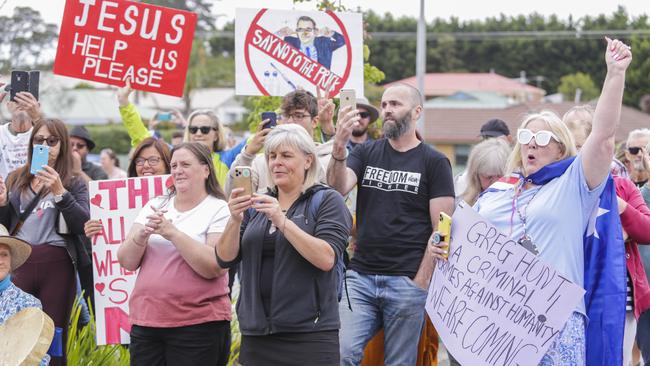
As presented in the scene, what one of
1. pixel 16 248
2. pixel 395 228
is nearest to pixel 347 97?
pixel 395 228

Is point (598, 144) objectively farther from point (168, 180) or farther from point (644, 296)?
point (168, 180)

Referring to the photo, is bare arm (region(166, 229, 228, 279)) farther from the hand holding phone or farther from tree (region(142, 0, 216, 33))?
tree (region(142, 0, 216, 33))

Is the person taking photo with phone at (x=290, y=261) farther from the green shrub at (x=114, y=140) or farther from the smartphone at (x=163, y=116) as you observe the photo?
the green shrub at (x=114, y=140)

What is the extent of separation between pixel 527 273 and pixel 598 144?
719 mm

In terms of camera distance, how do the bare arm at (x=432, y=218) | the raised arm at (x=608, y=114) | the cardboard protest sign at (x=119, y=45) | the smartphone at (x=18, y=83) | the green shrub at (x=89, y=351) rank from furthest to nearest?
the cardboard protest sign at (x=119, y=45), the smartphone at (x=18, y=83), the green shrub at (x=89, y=351), the bare arm at (x=432, y=218), the raised arm at (x=608, y=114)

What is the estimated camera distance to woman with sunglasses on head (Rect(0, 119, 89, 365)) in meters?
6.42

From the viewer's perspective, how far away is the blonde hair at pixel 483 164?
6.63m

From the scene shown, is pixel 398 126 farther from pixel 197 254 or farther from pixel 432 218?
pixel 197 254

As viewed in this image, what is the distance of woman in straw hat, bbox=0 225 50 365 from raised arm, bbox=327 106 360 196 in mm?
1833

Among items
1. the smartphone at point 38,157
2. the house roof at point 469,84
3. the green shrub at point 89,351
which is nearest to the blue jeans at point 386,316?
the green shrub at point 89,351

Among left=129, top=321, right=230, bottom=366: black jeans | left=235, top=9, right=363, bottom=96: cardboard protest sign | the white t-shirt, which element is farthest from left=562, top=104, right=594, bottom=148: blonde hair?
the white t-shirt

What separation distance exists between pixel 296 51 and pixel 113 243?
2210mm

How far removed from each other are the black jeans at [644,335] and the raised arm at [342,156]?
2.33 meters

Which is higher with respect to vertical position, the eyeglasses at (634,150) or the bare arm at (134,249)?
the eyeglasses at (634,150)
